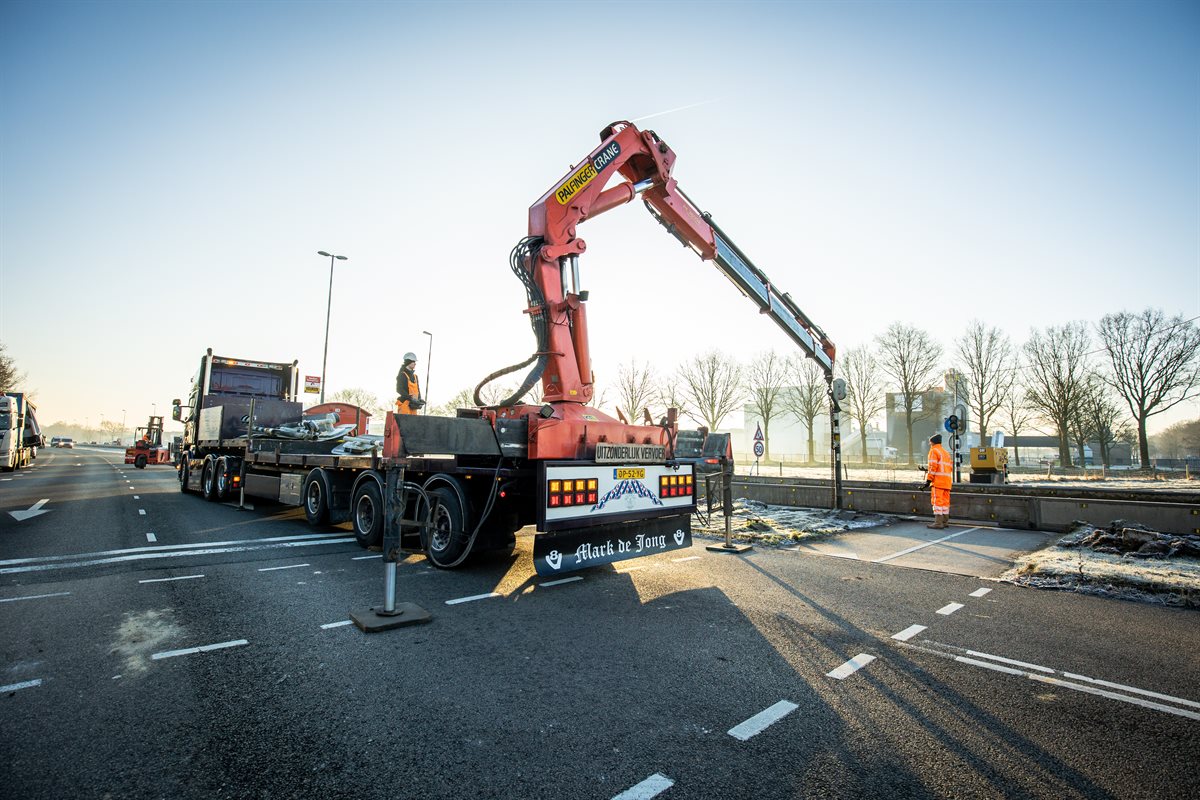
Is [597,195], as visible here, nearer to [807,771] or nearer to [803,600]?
[803,600]

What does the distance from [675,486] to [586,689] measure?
3583 millimetres

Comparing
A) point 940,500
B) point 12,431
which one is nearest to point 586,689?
point 940,500

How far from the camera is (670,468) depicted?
6.66m

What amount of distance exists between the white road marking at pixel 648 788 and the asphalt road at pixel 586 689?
0.02 meters

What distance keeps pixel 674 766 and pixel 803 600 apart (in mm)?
3325

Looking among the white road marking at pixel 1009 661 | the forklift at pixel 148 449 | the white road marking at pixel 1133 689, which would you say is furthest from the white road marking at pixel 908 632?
the forklift at pixel 148 449

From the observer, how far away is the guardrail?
29.8 feet

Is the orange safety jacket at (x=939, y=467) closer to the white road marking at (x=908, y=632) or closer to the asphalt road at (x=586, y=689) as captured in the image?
the asphalt road at (x=586, y=689)

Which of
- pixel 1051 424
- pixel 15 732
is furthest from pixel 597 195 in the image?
pixel 1051 424

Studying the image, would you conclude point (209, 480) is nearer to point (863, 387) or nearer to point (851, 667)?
point (851, 667)

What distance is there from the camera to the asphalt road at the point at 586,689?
2439 millimetres

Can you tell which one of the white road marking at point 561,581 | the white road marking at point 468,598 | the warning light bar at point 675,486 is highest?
the warning light bar at point 675,486

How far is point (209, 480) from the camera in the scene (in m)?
13.9

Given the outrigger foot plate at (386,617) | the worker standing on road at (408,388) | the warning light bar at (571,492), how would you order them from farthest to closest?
the worker standing on road at (408,388), the warning light bar at (571,492), the outrigger foot plate at (386,617)
